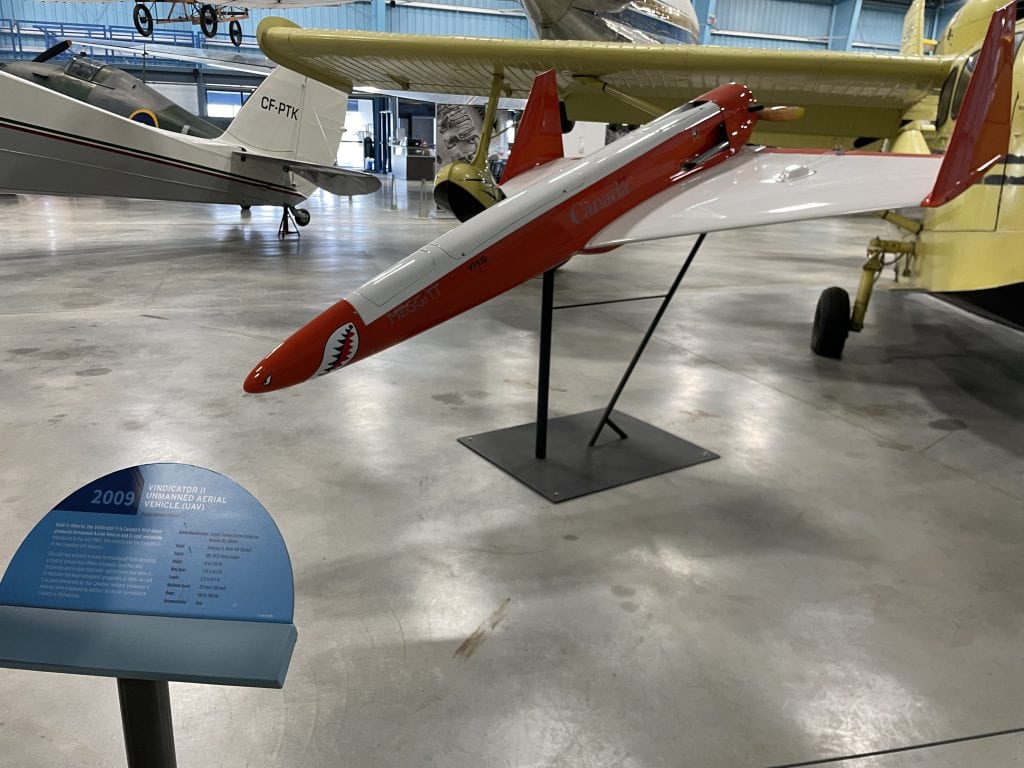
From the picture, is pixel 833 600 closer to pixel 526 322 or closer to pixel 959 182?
pixel 959 182

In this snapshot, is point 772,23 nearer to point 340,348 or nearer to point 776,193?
point 776,193

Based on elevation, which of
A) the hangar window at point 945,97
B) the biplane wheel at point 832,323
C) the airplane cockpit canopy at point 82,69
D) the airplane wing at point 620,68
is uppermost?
the airplane cockpit canopy at point 82,69

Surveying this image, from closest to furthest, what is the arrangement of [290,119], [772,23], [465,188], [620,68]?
[620,68] < [465,188] < [290,119] < [772,23]

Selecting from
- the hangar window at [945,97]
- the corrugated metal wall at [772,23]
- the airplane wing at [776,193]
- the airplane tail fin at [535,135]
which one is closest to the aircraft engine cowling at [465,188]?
the airplane tail fin at [535,135]

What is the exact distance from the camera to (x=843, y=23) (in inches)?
1115

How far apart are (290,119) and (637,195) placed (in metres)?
8.46

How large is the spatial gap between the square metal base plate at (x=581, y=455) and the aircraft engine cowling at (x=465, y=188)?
2866mm

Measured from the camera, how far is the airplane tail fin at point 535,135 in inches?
147

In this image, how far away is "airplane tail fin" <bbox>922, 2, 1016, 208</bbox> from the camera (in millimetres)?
2877

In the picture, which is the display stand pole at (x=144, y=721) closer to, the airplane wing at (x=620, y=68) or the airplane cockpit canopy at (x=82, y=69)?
the airplane wing at (x=620, y=68)

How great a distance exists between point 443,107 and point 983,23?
565 inches

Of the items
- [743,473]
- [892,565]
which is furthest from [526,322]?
[892,565]

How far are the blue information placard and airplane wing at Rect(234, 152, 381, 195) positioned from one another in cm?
905

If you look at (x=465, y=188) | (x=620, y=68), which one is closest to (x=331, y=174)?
(x=465, y=188)
